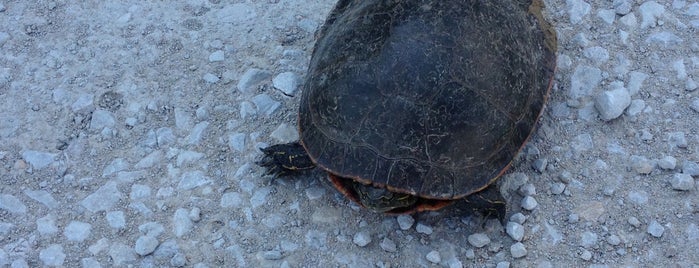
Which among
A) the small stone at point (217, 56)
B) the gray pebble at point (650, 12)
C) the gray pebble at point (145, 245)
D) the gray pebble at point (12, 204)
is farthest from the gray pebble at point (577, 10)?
the gray pebble at point (12, 204)

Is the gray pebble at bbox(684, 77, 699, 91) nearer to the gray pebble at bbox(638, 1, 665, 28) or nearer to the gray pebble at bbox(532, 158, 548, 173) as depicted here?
the gray pebble at bbox(638, 1, 665, 28)

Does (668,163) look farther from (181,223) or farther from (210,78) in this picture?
(210,78)

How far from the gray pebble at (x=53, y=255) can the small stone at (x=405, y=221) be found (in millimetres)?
1865

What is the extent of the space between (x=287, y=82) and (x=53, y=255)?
1757 mm

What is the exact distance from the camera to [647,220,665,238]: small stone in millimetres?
3646

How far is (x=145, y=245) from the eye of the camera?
3.74 metres

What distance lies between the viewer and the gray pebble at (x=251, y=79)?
4500 millimetres

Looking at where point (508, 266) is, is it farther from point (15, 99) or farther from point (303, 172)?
point (15, 99)

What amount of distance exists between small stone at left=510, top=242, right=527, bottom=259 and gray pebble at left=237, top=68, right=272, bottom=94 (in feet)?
6.43

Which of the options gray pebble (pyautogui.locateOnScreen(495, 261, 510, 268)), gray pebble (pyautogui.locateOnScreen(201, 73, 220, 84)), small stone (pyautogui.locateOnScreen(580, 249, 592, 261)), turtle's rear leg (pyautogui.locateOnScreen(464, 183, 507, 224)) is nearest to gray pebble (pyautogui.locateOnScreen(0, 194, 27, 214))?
gray pebble (pyautogui.locateOnScreen(201, 73, 220, 84))

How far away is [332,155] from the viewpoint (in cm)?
360

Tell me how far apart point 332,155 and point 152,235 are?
1.13 m

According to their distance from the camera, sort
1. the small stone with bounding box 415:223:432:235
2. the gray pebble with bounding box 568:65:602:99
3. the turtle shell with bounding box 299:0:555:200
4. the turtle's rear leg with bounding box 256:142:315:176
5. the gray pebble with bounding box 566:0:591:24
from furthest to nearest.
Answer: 1. the gray pebble with bounding box 566:0:591:24
2. the gray pebble with bounding box 568:65:602:99
3. the turtle's rear leg with bounding box 256:142:315:176
4. the small stone with bounding box 415:223:432:235
5. the turtle shell with bounding box 299:0:555:200

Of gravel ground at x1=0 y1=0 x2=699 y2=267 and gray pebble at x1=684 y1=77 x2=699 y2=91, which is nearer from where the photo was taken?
gravel ground at x1=0 y1=0 x2=699 y2=267
